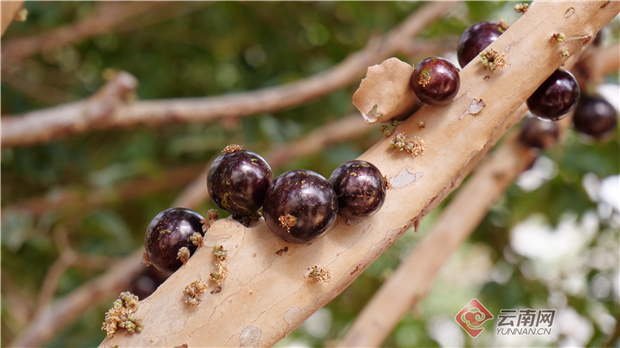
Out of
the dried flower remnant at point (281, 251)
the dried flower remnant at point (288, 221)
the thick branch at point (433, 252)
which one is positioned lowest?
the thick branch at point (433, 252)

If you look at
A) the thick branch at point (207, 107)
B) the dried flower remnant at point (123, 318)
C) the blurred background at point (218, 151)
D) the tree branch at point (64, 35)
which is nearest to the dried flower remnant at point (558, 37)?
the dried flower remnant at point (123, 318)

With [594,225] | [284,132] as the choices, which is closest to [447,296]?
[594,225]

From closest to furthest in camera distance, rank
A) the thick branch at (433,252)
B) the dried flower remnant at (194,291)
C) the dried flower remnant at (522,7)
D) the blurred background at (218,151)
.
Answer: the dried flower remnant at (194,291)
the dried flower remnant at (522,7)
the thick branch at (433,252)
the blurred background at (218,151)

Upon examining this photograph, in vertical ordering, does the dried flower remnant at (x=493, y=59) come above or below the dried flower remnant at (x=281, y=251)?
above

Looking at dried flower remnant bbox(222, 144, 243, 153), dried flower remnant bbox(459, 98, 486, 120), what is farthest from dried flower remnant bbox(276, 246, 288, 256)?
dried flower remnant bbox(459, 98, 486, 120)

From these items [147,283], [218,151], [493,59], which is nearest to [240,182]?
[493,59]

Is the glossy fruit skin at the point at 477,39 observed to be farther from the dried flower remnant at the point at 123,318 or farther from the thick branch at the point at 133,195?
the thick branch at the point at 133,195

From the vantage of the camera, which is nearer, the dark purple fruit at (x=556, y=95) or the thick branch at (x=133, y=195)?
the dark purple fruit at (x=556, y=95)

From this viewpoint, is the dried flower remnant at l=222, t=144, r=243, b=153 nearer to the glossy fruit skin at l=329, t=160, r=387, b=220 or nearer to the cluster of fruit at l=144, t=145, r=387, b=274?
the cluster of fruit at l=144, t=145, r=387, b=274
